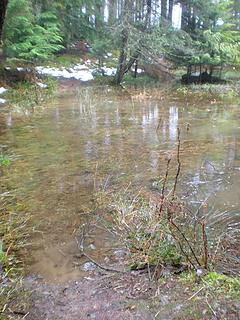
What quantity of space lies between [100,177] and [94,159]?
36.2 inches

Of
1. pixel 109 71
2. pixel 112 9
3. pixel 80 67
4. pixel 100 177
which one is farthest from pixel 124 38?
pixel 100 177

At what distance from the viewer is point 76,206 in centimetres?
468

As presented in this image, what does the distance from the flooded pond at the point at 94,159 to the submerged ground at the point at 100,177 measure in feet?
0.05

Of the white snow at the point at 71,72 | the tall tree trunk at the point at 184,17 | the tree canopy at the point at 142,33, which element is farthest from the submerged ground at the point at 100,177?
the tall tree trunk at the point at 184,17

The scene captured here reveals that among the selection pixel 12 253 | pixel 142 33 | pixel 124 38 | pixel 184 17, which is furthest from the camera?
pixel 184 17

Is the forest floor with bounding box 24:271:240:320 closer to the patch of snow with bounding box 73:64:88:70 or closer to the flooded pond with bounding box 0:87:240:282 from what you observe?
the flooded pond with bounding box 0:87:240:282

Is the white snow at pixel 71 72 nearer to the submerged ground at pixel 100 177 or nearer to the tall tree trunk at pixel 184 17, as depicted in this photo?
the tall tree trunk at pixel 184 17

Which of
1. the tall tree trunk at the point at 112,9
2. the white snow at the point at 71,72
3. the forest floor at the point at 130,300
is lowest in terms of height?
the forest floor at the point at 130,300

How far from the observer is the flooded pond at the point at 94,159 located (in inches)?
160

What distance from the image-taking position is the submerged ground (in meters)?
2.81

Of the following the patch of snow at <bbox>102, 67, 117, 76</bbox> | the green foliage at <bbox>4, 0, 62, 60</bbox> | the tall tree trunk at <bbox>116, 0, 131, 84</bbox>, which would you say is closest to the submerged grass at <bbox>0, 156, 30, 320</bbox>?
the green foliage at <bbox>4, 0, 62, 60</bbox>

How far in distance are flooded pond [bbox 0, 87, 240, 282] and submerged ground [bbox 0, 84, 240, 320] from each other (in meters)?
0.02

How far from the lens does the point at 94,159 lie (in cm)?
651

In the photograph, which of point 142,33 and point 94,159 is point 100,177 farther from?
point 142,33
